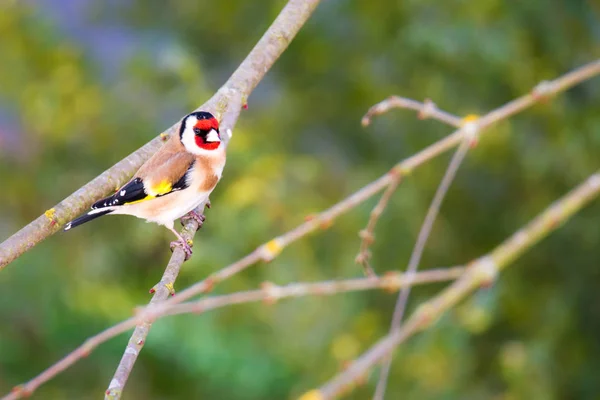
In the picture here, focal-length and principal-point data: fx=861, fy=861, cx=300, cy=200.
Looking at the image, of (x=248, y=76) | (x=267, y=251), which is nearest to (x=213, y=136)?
(x=248, y=76)

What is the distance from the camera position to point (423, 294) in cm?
437

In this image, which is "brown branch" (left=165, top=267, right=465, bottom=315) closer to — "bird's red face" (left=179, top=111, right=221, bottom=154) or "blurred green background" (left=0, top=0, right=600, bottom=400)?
"bird's red face" (left=179, top=111, right=221, bottom=154)

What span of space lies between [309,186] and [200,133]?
1.70 meters

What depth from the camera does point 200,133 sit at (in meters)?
2.68

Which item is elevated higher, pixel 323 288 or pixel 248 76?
pixel 248 76

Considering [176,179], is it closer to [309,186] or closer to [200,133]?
[200,133]

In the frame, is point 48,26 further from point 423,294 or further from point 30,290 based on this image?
point 423,294

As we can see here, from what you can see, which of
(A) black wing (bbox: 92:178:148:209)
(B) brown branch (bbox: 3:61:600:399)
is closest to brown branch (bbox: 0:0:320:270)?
(A) black wing (bbox: 92:178:148:209)

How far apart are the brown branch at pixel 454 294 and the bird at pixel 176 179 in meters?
1.64

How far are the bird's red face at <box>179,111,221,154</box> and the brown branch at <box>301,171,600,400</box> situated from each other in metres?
1.59

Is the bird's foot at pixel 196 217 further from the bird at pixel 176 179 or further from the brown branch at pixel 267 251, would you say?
the brown branch at pixel 267 251

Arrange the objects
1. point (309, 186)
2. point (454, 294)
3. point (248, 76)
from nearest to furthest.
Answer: point (454, 294)
point (248, 76)
point (309, 186)

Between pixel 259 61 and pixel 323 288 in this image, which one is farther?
pixel 259 61

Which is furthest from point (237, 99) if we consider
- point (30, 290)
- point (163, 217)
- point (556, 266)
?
point (30, 290)
